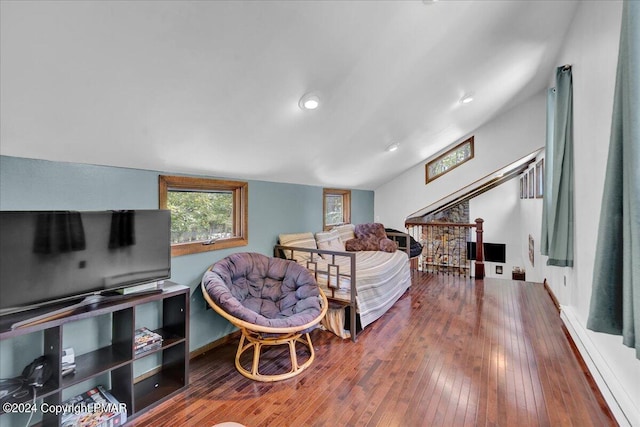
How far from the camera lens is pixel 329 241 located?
4402 millimetres

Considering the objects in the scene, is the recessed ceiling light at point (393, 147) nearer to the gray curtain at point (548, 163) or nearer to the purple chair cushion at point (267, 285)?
the gray curtain at point (548, 163)

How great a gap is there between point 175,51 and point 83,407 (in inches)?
86.0

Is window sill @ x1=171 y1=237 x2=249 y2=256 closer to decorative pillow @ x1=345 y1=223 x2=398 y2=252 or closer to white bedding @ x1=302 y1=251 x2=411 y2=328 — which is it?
white bedding @ x1=302 y1=251 x2=411 y2=328

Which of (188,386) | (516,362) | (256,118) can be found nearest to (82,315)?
(188,386)

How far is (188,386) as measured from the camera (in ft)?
7.27

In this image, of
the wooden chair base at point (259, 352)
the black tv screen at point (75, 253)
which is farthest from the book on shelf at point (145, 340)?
the wooden chair base at point (259, 352)

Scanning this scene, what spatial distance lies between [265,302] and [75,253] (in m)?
1.58

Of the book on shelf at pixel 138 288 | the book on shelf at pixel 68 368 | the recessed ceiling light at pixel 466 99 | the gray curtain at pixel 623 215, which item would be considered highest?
the recessed ceiling light at pixel 466 99

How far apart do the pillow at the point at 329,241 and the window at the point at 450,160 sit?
2337 mm

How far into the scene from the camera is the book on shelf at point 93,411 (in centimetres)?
172

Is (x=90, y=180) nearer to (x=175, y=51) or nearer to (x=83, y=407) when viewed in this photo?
(x=175, y=51)

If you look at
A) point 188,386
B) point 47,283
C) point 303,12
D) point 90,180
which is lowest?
point 188,386

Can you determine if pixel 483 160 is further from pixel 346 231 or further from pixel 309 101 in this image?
pixel 309 101

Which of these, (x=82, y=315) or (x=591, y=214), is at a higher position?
(x=591, y=214)
